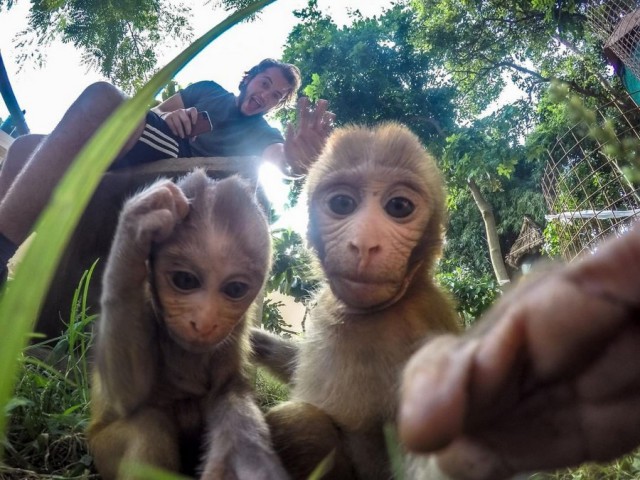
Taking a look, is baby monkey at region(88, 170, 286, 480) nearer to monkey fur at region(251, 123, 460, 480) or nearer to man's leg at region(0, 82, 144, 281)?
monkey fur at region(251, 123, 460, 480)

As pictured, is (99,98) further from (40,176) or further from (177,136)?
(177,136)

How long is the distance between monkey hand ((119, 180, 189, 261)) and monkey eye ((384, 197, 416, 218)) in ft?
2.34

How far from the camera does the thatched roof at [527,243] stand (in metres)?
13.9

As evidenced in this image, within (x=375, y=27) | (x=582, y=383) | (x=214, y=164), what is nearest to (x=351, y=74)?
(x=375, y=27)

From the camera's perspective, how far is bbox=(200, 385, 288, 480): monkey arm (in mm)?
1803

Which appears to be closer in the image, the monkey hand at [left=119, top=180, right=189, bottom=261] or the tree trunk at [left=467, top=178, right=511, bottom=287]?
the monkey hand at [left=119, top=180, right=189, bottom=261]

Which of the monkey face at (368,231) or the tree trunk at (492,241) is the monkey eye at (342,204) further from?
the tree trunk at (492,241)

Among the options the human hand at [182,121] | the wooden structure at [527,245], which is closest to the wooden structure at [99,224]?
the human hand at [182,121]

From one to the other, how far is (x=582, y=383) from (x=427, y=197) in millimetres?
1433

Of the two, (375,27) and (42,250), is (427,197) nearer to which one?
(42,250)

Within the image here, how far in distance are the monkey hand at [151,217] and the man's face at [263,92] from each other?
273cm

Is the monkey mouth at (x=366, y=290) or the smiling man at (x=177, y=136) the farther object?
the smiling man at (x=177, y=136)

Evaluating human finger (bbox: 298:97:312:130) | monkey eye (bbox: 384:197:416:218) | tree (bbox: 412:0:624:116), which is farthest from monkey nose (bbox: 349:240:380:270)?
tree (bbox: 412:0:624:116)

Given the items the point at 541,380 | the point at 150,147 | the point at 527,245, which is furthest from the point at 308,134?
the point at 527,245
